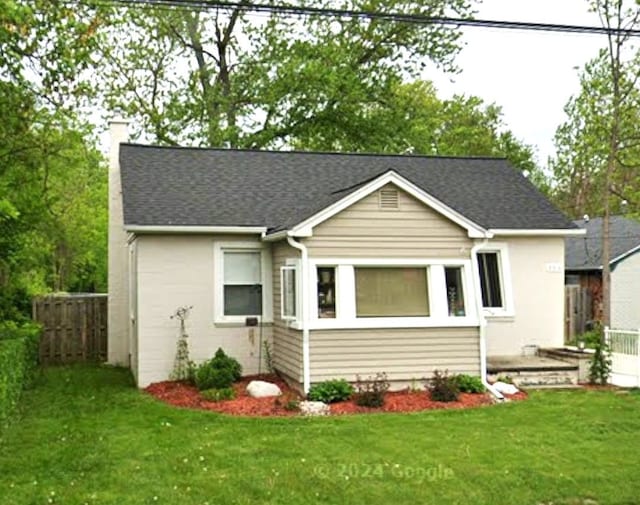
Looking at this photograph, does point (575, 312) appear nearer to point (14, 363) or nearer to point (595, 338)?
point (595, 338)

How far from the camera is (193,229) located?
12430 millimetres

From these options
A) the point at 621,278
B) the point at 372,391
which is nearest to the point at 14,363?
the point at 372,391

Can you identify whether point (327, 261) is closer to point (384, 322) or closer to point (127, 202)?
point (384, 322)

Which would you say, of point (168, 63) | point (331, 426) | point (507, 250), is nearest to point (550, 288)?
point (507, 250)

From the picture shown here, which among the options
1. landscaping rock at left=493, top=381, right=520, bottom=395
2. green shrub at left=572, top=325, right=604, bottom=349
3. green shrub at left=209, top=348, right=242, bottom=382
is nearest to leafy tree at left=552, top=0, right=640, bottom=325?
green shrub at left=572, top=325, right=604, bottom=349

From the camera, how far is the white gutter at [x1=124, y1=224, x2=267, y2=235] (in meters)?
12.1

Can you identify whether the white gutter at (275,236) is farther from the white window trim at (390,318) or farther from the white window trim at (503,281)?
the white window trim at (503,281)

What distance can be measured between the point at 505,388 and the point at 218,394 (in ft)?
15.3

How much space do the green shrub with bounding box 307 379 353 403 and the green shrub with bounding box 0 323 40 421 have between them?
4201 mm

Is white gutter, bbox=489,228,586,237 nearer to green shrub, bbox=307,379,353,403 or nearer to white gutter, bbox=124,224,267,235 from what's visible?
white gutter, bbox=124,224,267,235

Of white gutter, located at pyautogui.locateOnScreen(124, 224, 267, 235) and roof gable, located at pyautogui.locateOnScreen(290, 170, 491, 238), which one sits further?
white gutter, located at pyautogui.locateOnScreen(124, 224, 267, 235)

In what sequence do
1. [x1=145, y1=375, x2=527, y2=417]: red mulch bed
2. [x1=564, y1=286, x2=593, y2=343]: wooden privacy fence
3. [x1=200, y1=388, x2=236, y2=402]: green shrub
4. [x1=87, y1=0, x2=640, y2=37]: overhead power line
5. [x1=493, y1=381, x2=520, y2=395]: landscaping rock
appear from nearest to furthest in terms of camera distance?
[x1=87, y1=0, x2=640, y2=37]: overhead power line, [x1=145, y1=375, x2=527, y2=417]: red mulch bed, [x1=200, y1=388, x2=236, y2=402]: green shrub, [x1=493, y1=381, x2=520, y2=395]: landscaping rock, [x1=564, y1=286, x2=593, y2=343]: wooden privacy fence

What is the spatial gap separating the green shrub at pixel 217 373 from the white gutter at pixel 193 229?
85.5 inches

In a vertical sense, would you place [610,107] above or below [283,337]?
above
